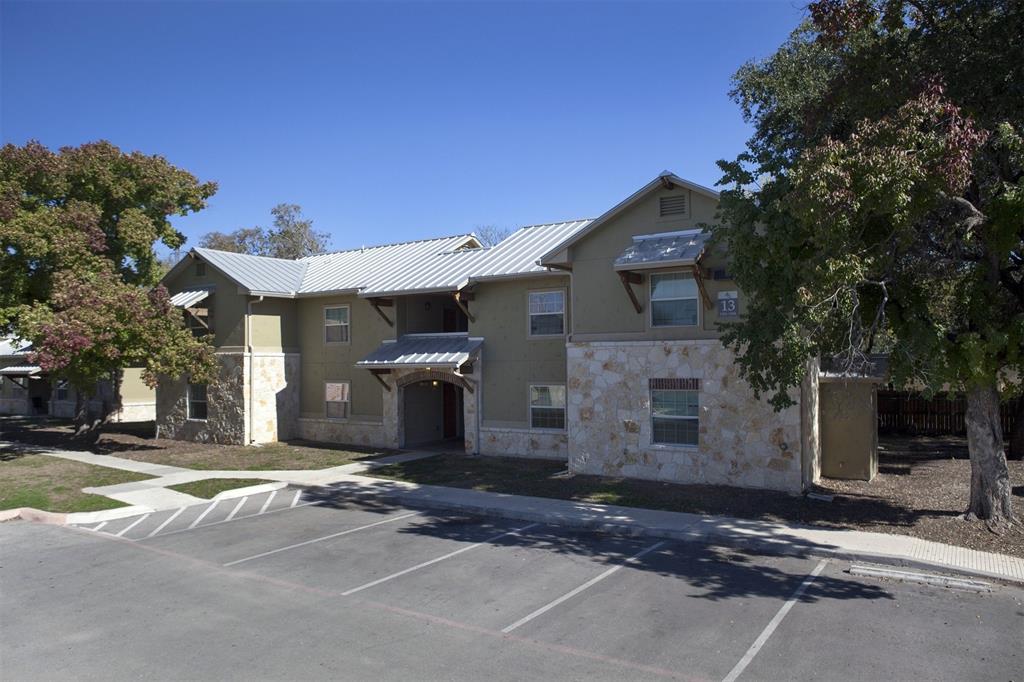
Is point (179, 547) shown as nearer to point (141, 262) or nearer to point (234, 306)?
point (234, 306)

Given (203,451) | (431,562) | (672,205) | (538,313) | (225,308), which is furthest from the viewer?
(225,308)

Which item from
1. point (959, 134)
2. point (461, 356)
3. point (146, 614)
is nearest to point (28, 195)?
point (461, 356)

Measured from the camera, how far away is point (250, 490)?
17.7 meters

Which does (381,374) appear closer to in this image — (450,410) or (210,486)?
(450,410)

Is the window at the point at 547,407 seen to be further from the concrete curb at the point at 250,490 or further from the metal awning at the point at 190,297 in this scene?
the metal awning at the point at 190,297

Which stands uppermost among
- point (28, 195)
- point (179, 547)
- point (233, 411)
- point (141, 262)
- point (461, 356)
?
point (28, 195)

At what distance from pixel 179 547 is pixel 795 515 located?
Result: 11.4 meters

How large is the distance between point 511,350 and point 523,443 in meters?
2.81

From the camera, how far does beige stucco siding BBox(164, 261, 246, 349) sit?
25.3 m

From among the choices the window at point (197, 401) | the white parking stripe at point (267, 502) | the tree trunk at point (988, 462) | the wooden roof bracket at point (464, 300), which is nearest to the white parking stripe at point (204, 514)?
the white parking stripe at point (267, 502)

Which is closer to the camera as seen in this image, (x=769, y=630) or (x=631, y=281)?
(x=769, y=630)

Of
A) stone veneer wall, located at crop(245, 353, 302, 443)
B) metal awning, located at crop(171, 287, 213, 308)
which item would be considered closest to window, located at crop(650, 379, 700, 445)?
stone veneer wall, located at crop(245, 353, 302, 443)

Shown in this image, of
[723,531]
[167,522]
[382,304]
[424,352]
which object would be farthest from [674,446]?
[382,304]

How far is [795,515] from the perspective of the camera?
532 inches
